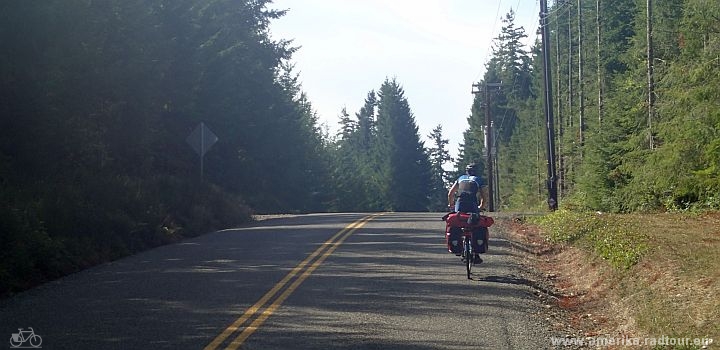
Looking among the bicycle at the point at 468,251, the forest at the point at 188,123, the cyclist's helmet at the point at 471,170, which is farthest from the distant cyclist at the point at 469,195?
the forest at the point at 188,123

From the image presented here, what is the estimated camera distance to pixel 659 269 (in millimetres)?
14352

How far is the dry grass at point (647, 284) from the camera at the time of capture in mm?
10922

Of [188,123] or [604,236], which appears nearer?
[604,236]

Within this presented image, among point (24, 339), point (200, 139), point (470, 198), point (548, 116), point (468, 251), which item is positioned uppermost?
point (548, 116)

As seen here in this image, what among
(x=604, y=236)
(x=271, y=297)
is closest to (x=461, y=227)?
(x=604, y=236)

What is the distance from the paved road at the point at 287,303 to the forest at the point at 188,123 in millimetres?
1845

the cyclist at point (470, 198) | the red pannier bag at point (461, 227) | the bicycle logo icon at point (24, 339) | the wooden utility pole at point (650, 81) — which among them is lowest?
the bicycle logo icon at point (24, 339)

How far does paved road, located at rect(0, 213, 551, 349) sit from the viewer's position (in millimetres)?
11023

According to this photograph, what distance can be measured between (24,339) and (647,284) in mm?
8776

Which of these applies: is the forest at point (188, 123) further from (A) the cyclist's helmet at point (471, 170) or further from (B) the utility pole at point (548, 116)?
(A) the cyclist's helmet at point (471, 170)

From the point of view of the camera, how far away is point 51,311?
42.1 feet

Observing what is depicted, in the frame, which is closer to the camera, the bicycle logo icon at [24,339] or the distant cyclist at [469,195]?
the bicycle logo icon at [24,339]

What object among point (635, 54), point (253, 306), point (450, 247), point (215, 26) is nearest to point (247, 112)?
point (215, 26)

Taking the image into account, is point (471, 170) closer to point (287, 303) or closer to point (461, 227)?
point (461, 227)
